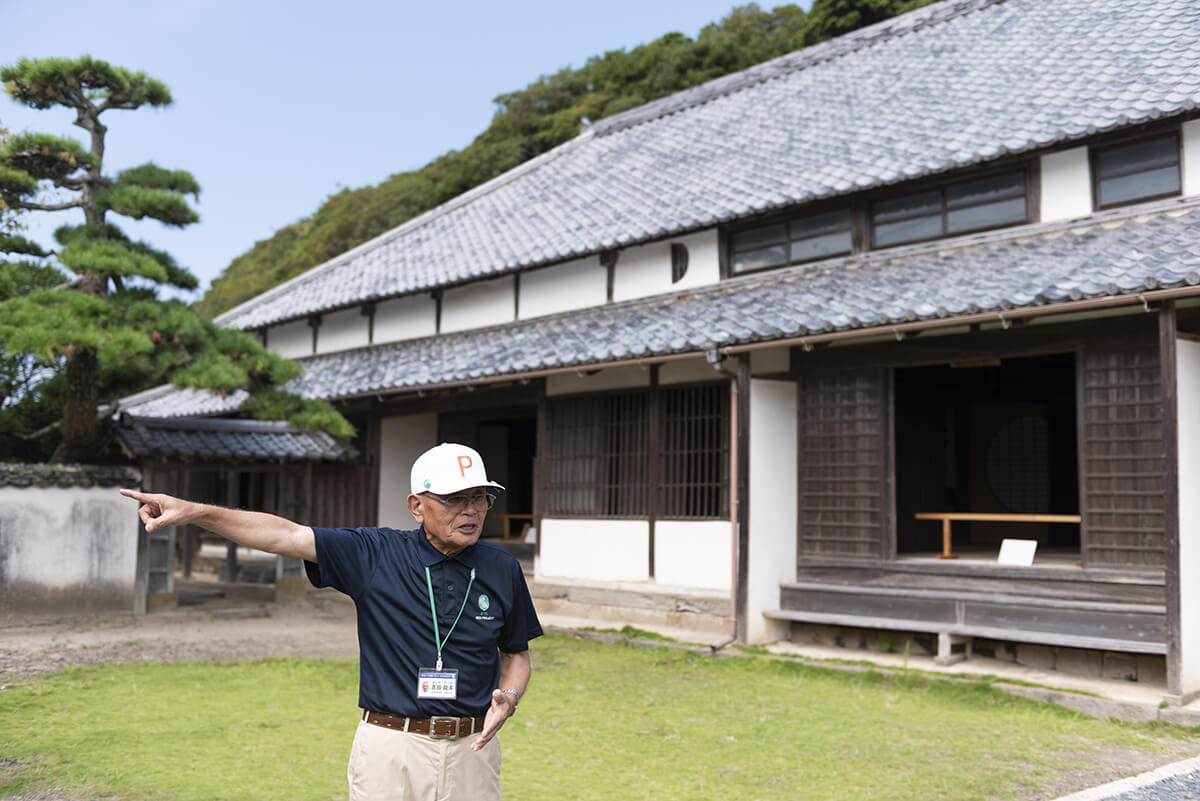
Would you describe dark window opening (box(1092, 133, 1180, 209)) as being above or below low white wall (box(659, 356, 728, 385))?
above

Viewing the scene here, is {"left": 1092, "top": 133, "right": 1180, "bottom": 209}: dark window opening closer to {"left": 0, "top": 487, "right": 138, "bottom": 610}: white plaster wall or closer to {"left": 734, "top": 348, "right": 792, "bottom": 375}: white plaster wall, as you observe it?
{"left": 734, "top": 348, "right": 792, "bottom": 375}: white plaster wall

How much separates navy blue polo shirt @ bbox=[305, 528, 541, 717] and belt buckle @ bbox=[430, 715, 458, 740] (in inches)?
0.7

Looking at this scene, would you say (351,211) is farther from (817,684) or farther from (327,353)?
(817,684)

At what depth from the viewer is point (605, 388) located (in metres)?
12.2

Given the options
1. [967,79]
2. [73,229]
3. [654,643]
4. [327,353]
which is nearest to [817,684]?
[654,643]

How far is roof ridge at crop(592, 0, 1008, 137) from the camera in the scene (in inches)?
565

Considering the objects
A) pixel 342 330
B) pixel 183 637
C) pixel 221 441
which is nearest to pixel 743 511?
pixel 183 637

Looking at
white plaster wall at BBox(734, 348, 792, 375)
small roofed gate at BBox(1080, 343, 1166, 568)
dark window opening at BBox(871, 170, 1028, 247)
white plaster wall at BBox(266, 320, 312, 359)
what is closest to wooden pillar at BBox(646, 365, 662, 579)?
white plaster wall at BBox(734, 348, 792, 375)

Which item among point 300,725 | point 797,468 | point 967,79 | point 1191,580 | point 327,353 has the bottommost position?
point 300,725

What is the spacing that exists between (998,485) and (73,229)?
12067 millimetres

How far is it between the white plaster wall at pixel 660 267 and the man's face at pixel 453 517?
9324 mm

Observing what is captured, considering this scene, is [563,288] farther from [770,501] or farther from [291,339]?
[291,339]

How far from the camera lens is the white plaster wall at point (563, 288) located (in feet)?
44.1

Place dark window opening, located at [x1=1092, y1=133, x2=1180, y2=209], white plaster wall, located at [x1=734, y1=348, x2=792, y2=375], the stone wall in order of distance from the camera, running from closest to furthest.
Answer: dark window opening, located at [x1=1092, y1=133, x2=1180, y2=209]
white plaster wall, located at [x1=734, y1=348, x2=792, y2=375]
the stone wall
